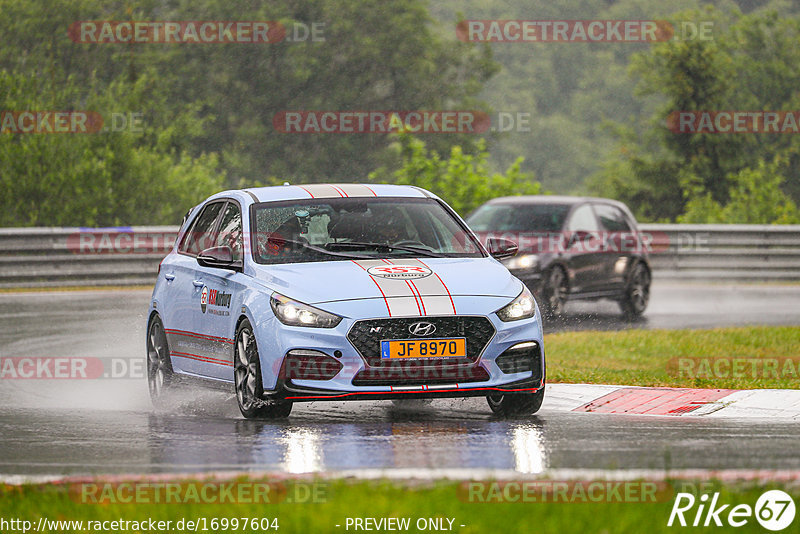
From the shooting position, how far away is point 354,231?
34.4 feet

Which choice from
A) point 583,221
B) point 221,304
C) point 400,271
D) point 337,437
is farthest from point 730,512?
point 583,221

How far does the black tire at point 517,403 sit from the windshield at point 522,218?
970 centimetres

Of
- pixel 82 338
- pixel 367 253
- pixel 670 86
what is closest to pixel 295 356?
pixel 367 253

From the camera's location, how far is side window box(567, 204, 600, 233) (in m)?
20.0

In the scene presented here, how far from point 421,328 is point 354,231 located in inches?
60.5

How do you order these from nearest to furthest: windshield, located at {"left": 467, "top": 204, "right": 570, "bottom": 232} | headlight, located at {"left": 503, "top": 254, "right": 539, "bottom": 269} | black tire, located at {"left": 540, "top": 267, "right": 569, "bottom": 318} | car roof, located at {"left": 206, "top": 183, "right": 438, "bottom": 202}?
car roof, located at {"left": 206, "top": 183, "right": 438, "bottom": 202}
headlight, located at {"left": 503, "top": 254, "right": 539, "bottom": 269}
black tire, located at {"left": 540, "top": 267, "right": 569, "bottom": 318}
windshield, located at {"left": 467, "top": 204, "right": 570, "bottom": 232}

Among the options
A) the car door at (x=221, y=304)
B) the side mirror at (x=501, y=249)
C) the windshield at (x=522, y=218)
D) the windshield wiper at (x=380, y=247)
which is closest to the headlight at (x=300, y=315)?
the car door at (x=221, y=304)

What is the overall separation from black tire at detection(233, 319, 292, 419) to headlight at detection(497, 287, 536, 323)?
5.17 feet

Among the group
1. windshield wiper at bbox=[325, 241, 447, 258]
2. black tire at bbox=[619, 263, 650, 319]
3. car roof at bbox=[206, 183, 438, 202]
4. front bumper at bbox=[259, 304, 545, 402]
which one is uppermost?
car roof at bbox=[206, 183, 438, 202]

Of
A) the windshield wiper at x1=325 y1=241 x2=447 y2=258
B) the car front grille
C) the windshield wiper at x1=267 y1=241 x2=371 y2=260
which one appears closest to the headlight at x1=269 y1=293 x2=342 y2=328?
the car front grille

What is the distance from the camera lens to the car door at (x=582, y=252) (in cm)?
1953

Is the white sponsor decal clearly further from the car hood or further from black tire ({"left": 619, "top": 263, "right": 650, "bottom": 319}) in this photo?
black tire ({"left": 619, "top": 263, "right": 650, "bottom": 319})

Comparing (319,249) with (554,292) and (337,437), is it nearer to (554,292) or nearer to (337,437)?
(337,437)

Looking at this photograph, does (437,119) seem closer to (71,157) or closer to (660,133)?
(660,133)
